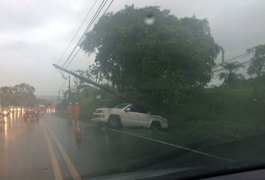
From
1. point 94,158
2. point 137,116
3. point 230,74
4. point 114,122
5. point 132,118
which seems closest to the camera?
point 94,158

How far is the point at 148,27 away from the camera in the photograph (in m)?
39.7

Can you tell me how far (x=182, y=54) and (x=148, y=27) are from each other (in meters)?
7.37

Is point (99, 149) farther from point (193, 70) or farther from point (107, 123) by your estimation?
point (193, 70)

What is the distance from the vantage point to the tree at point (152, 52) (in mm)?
32688

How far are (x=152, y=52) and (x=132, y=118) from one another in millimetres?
6179

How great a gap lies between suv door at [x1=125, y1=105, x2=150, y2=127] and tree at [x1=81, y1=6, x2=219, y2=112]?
140 inches

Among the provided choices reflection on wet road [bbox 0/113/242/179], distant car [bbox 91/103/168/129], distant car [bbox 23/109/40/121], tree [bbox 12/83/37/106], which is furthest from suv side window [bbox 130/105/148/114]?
tree [bbox 12/83/37/106]

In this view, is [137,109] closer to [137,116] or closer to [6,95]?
[137,116]

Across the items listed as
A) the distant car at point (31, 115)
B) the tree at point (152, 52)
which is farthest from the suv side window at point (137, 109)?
the distant car at point (31, 115)

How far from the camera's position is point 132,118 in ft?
93.4

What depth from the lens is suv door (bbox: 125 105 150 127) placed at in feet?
92.6

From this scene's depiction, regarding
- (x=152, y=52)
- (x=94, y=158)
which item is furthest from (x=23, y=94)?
(x=94, y=158)

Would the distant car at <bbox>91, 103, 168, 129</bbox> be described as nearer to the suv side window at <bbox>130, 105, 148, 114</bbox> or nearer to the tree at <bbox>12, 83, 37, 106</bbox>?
the suv side window at <bbox>130, 105, 148, 114</bbox>

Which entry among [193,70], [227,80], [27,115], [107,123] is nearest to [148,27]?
[193,70]
